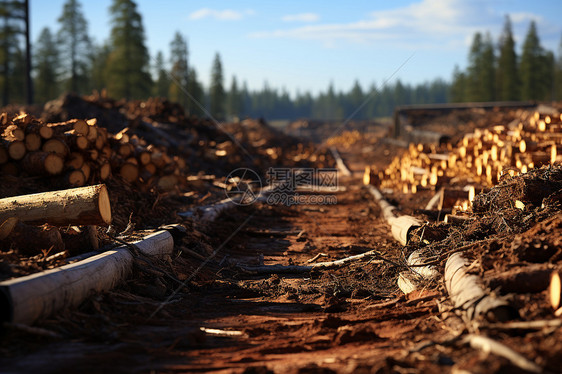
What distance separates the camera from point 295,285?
21.6ft

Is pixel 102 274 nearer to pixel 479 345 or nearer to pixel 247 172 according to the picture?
pixel 479 345

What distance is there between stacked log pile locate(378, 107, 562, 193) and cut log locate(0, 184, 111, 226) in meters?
6.68

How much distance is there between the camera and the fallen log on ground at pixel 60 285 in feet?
12.8

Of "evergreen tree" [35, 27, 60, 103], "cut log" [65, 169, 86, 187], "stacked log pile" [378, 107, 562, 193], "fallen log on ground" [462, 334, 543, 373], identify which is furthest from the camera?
"evergreen tree" [35, 27, 60, 103]

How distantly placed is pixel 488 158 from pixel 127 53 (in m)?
44.8

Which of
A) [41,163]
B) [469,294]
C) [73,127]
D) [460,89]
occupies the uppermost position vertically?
[460,89]

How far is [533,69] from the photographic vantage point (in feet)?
220

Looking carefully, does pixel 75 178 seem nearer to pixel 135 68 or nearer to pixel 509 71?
pixel 135 68

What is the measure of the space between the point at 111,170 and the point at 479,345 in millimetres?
8535

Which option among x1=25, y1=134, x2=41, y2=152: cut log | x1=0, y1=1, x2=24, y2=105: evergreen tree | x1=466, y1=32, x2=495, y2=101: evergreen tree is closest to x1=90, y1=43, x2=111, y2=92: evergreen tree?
x1=0, y1=1, x2=24, y2=105: evergreen tree

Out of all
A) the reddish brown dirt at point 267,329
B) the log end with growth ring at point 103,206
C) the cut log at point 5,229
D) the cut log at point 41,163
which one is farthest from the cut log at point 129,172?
the cut log at point 5,229

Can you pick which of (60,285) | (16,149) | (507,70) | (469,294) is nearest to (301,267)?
(469,294)

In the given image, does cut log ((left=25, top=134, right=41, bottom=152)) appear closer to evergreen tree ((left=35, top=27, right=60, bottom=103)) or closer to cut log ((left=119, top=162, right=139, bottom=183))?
cut log ((left=119, top=162, right=139, bottom=183))

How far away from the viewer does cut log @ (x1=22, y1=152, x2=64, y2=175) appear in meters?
8.72
